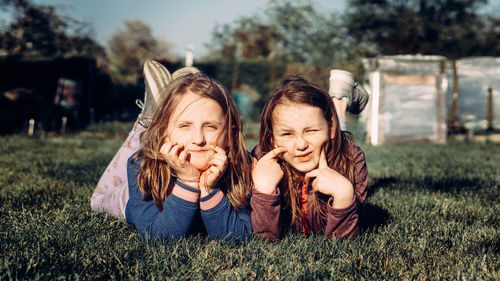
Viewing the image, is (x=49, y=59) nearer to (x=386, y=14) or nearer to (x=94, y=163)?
(x=94, y=163)

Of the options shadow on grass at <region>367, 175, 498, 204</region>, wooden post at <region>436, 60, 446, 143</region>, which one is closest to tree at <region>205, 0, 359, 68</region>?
wooden post at <region>436, 60, 446, 143</region>

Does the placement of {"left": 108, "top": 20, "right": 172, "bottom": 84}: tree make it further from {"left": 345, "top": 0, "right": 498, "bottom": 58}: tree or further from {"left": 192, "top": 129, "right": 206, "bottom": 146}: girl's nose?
{"left": 345, "top": 0, "right": 498, "bottom": 58}: tree

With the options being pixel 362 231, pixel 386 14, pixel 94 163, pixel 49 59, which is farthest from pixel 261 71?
pixel 386 14

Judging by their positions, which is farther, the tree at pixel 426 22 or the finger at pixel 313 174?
the tree at pixel 426 22

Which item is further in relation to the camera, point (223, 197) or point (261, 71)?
point (261, 71)

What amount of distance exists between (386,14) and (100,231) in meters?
28.8

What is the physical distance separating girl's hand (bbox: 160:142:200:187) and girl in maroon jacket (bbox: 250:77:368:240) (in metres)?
0.32

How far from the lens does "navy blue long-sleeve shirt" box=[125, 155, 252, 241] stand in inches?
77.1

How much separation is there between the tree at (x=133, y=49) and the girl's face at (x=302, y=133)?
10.4m

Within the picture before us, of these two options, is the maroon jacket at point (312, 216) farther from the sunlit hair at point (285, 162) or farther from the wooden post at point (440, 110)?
the wooden post at point (440, 110)

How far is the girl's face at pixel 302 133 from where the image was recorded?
6.79 feet

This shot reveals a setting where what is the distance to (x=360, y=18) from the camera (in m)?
27.5

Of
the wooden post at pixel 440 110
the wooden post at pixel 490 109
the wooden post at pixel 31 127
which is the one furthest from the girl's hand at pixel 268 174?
the wooden post at pixel 490 109

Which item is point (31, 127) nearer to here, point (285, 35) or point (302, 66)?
point (302, 66)
